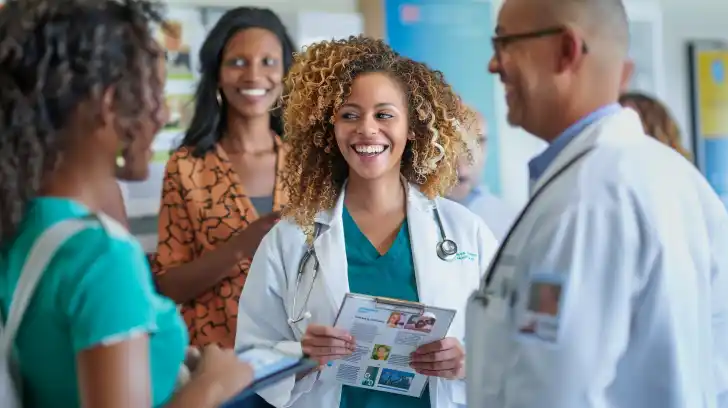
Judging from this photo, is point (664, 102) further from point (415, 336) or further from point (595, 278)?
point (595, 278)

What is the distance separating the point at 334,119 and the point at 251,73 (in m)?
0.63

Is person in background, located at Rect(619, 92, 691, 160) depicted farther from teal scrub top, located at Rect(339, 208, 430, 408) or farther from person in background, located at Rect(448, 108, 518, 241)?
teal scrub top, located at Rect(339, 208, 430, 408)

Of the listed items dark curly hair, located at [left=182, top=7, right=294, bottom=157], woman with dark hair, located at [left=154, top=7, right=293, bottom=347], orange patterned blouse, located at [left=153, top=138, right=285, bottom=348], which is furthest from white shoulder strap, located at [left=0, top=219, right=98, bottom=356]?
dark curly hair, located at [left=182, top=7, right=294, bottom=157]

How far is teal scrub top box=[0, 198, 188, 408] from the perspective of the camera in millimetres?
1005

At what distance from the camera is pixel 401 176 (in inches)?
90.5

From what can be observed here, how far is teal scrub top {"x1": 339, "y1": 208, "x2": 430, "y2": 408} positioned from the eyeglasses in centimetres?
75

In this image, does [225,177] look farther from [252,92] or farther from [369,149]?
[369,149]

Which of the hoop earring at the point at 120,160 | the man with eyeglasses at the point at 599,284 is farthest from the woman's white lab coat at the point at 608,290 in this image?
the hoop earring at the point at 120,160

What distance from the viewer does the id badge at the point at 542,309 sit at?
1238mm

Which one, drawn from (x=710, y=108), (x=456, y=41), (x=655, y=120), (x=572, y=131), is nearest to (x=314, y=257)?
(x=572, y=131)

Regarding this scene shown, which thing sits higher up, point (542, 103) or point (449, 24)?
point (449, 24)

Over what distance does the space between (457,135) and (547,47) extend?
3.06 ft

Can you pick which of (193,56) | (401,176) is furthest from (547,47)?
(193,56)

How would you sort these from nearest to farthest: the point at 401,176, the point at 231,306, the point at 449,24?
the point at 401,176 → the point at 231,306 → the point at 449,24
